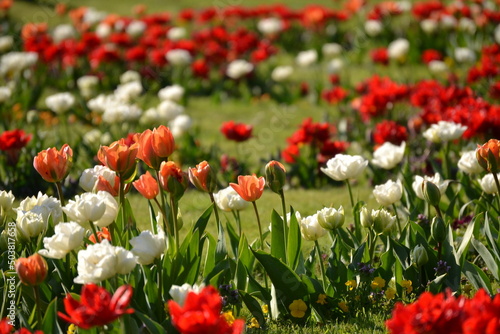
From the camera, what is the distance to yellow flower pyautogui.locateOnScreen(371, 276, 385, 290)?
3.24m

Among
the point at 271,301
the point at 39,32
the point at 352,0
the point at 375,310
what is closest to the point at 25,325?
the point at 271,301

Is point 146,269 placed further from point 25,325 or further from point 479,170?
point 479,170

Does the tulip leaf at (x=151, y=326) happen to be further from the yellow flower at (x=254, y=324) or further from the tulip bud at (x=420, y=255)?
the tulip bud at (x=420, y=255)

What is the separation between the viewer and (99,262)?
8.17 ft

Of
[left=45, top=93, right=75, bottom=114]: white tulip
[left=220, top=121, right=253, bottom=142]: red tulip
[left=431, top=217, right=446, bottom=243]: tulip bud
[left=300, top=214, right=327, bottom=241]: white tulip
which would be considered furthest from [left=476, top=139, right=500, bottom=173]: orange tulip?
[left=45, top=93, right=75, bottom=114]: white tulip

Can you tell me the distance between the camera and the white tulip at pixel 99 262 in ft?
8.16

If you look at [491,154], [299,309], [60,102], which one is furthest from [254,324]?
[60,102]

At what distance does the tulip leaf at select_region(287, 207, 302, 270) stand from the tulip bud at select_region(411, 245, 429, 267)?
51 cm

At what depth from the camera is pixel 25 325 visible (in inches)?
109

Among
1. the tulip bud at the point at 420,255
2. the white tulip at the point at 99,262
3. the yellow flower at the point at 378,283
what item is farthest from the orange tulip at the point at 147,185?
the tulip bud at the point at 420,255

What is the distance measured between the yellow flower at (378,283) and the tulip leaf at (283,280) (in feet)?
1.05

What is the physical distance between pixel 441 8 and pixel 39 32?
18.7 feet

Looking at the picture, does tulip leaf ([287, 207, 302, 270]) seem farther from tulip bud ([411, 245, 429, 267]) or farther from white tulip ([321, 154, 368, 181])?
tulip bud ([411, 245, 429, 267])

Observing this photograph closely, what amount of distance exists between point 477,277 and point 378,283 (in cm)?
45
